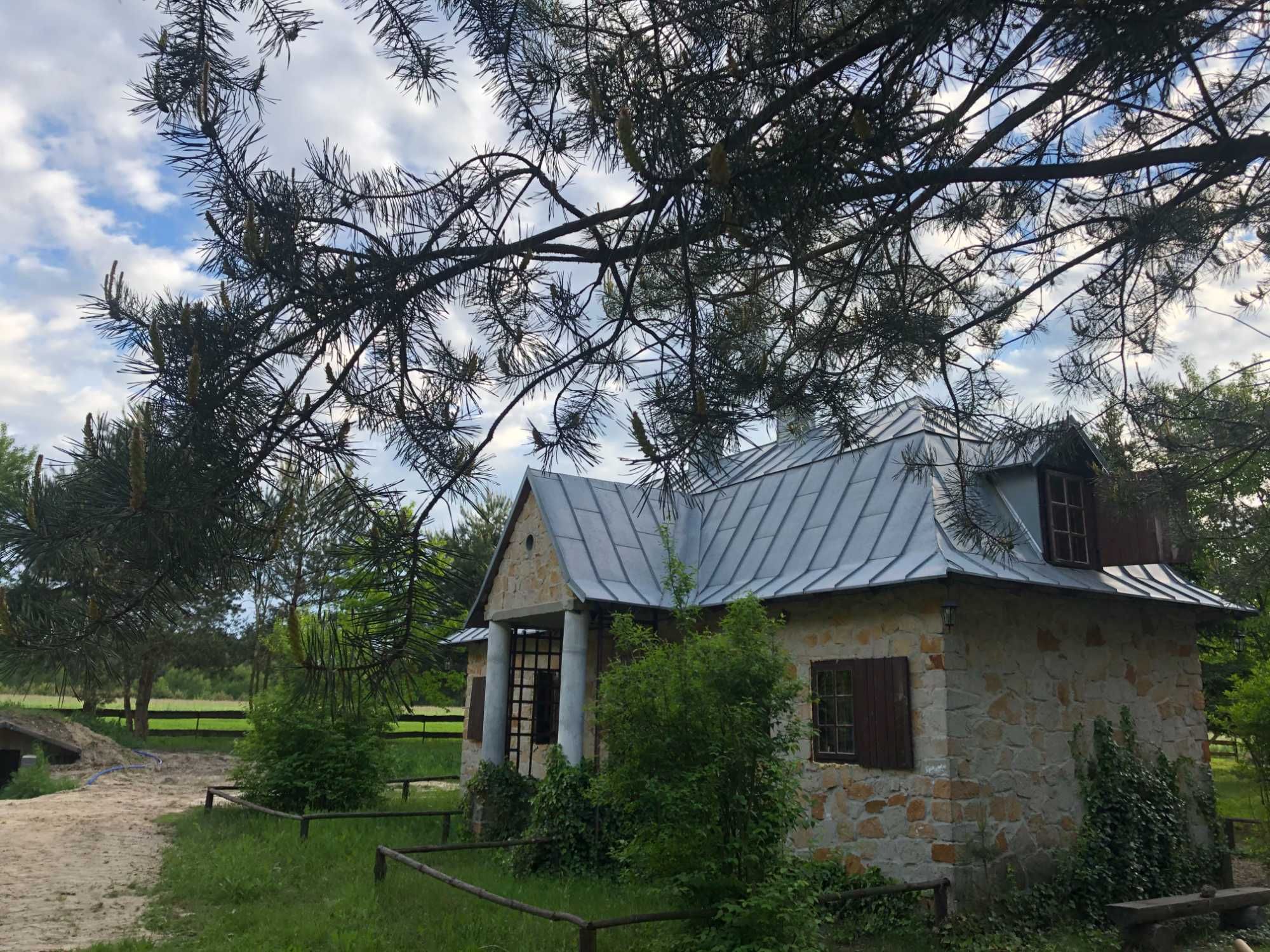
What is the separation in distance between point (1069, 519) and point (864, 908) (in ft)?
14.4

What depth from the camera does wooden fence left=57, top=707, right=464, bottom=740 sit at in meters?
30.3

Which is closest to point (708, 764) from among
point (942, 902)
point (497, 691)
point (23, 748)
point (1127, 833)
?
point (942, 902)

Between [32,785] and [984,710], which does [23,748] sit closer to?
[32,785]

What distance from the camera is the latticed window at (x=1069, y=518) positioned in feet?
30.0

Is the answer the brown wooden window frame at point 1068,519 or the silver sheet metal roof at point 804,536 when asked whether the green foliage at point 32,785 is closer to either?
the silver sheet metal roof at point 804,536

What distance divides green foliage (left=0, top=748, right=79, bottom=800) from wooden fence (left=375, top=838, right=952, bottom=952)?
1411 cm

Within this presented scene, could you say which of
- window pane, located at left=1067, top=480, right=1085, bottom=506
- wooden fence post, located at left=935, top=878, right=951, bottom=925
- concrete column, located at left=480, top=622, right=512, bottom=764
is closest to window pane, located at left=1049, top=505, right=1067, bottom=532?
window pane, located at left=1067, top=480, right=1085, bottom=506

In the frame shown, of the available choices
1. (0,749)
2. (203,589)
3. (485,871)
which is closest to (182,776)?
(0,749)

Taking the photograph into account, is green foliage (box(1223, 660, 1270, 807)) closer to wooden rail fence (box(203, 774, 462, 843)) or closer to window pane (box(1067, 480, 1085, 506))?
window pane (box(1067, 480, 1085, 506))

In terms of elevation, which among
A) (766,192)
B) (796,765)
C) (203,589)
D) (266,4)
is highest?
(266,4)

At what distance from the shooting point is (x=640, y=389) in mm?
3908

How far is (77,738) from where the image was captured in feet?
78.0

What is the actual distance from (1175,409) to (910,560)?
10.4ft

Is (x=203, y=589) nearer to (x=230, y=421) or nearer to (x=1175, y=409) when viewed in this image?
(x=230, y=421)
